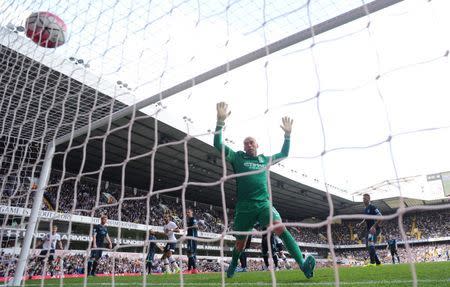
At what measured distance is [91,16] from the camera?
5188mm

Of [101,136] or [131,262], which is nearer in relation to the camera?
[101,136]

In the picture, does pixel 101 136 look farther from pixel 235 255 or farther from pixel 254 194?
pixel 235 255

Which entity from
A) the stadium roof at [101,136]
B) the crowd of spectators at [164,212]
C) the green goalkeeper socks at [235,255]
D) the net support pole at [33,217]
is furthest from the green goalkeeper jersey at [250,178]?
the crowd of spectators at [164,212]

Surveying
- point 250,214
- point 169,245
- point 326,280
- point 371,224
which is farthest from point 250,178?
point 169,245

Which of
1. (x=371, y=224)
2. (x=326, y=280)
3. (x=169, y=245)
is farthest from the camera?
(x=169, y=245)

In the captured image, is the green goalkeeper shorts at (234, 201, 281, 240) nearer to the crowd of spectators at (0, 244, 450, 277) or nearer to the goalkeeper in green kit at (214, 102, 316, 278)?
the goalkeeper in green kit at (214, 102, 316, 278)

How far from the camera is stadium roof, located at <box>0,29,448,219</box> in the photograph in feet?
19.0

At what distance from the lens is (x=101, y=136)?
420cm

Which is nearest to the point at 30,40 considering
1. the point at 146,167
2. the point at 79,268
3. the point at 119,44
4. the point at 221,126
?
the point at 119,44

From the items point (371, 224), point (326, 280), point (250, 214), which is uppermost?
point (371, 224)

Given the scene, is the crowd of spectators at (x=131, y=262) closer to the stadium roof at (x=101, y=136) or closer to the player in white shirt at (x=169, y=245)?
the player in white shirt at (x=169, y=245)

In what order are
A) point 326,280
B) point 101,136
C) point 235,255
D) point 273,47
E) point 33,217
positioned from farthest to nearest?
point 33,217 → point 235,255 → point 326,280 → point 101,136 → point 273,47

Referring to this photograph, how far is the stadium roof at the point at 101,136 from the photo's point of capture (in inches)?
227

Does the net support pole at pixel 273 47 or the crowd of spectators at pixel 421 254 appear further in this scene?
the crowd of spectators at pixel 421 254
